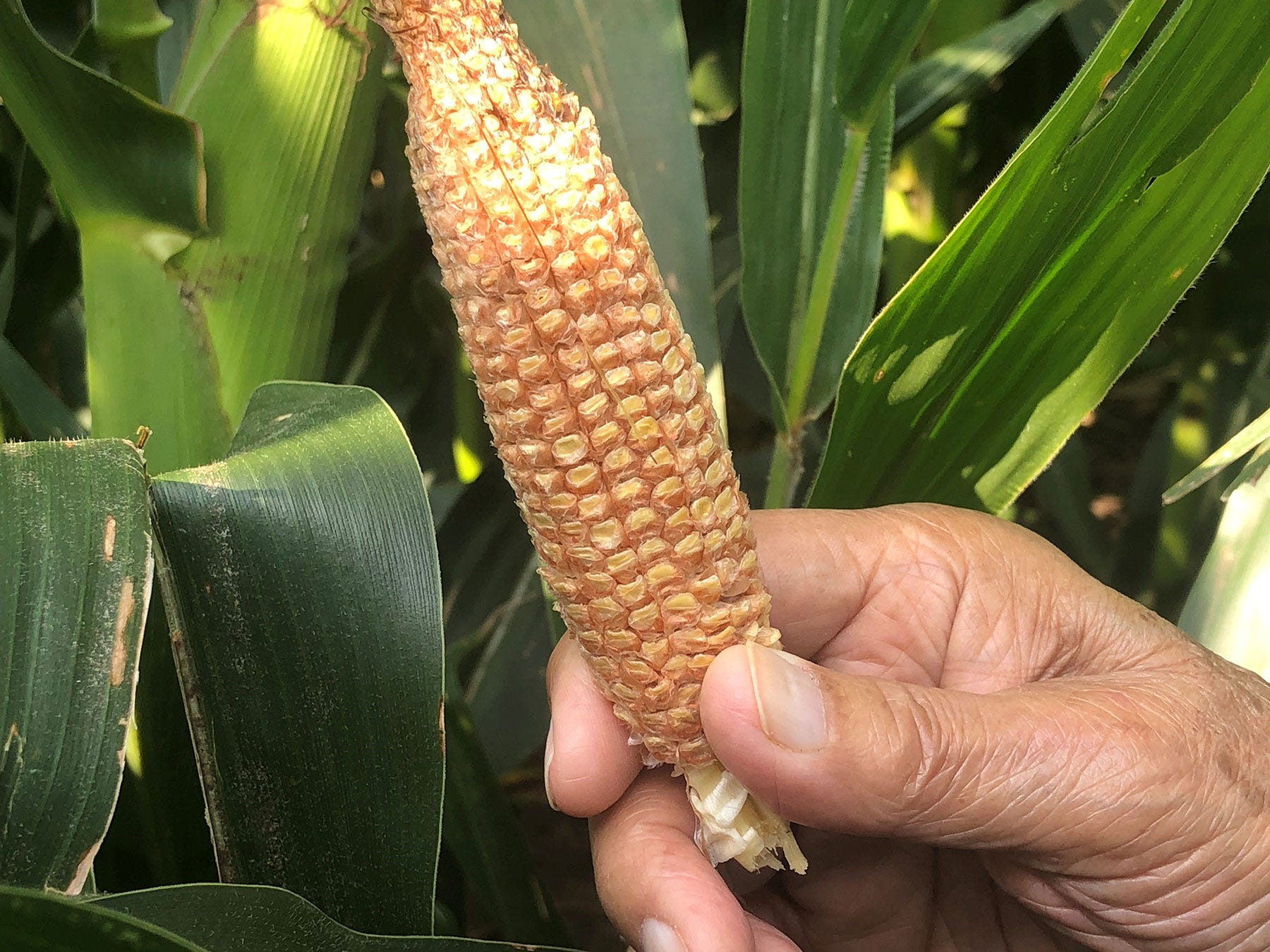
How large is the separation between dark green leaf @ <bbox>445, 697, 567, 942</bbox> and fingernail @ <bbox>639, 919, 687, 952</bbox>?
0.19 metres

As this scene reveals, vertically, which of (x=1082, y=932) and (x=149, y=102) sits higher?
(x=149, y=102)

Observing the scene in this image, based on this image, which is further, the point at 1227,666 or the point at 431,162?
the point at 1227,666

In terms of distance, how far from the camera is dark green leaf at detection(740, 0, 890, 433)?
62 cm

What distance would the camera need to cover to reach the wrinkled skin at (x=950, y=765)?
1.51 ft

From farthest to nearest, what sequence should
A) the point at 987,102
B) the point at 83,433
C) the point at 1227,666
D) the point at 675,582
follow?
the point at 987,102, the point at 83,433, the point at 1227,666, the point at 675,582

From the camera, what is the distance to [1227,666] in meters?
0.54

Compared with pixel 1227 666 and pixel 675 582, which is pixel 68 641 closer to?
pixel 675 582

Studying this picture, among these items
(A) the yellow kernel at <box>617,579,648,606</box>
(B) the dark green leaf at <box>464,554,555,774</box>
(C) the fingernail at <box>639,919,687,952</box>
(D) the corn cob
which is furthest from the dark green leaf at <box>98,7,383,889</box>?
(B) the dark green leaf at <box>464,554,555,774</box>

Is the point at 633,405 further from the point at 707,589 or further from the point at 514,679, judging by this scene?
the point at 514,679

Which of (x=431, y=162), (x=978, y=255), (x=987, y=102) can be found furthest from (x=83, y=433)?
(x=987, y=102)

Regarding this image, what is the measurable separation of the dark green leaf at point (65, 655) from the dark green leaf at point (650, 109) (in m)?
0.40

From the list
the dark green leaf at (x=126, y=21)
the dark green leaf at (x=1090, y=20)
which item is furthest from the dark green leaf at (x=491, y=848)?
the dark green leaf at (x=1090, y=20)

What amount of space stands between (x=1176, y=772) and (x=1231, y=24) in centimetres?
34

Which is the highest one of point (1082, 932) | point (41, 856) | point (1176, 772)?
point (41, 856)
